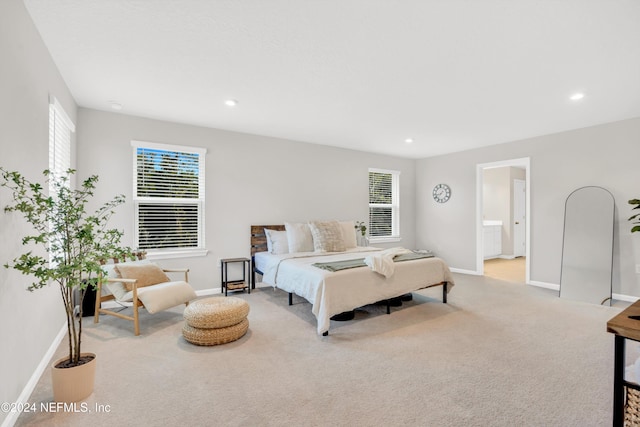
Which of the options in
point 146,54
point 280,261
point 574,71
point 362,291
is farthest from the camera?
point 280,261

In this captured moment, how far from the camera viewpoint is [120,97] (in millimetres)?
A: 3418

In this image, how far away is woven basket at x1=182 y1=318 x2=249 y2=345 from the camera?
2.74 m

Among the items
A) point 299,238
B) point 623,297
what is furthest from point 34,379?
point 623,297

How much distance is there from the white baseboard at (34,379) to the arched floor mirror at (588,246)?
19.5 feet

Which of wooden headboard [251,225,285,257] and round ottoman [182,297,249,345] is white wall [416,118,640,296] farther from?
round ottoman [182,297,249,345]

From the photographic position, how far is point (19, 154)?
194 cm

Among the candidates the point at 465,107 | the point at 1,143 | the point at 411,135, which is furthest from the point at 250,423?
the point at 411,135

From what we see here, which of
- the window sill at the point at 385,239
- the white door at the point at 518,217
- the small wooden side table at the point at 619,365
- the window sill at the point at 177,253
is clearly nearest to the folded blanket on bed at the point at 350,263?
the window sill at the point at 177,253

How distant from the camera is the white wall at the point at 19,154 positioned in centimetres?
171

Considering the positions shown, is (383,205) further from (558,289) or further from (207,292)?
(207,292)

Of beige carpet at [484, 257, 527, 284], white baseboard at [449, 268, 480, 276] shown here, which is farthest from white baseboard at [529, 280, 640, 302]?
white baseboard at [449, 268, 480, 276]

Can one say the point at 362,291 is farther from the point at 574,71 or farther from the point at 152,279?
the point at 574,71

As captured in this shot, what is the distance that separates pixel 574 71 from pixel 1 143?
4.41m

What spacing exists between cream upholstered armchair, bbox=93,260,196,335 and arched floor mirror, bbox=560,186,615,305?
17.3 ft
